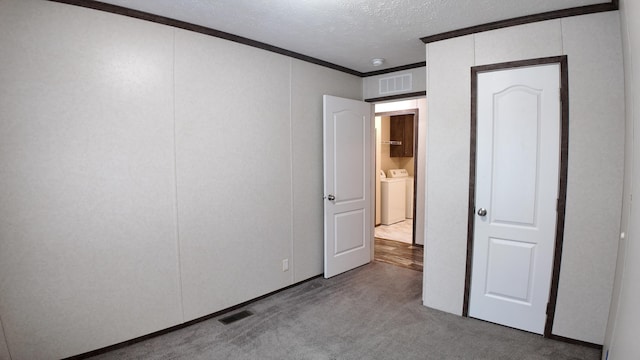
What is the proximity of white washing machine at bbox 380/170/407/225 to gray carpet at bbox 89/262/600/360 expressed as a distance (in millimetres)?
3385

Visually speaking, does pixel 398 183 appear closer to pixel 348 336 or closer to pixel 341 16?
pixel 348 336

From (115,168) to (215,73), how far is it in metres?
1.12

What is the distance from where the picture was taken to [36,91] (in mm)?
2004

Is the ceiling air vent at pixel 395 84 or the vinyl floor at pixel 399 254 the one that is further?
the vinyl floor at pixel 399 254

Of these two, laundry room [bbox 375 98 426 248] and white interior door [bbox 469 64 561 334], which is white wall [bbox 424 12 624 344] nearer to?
white interior door [bbox 469 64 561 334]

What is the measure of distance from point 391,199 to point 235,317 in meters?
4.47

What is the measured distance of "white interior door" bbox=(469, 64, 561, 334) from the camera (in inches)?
97.7

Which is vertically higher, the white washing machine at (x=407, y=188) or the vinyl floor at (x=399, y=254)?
the white washing machine at (x=407, y=188)

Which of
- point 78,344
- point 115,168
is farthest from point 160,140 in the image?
point 78,344

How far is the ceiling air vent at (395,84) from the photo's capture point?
3839 millimetres

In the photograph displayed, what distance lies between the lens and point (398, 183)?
679cm

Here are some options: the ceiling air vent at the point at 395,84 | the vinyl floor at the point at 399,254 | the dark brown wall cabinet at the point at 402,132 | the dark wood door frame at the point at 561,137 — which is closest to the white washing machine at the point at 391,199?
the dark brown wall cabinet at the point at 402,132

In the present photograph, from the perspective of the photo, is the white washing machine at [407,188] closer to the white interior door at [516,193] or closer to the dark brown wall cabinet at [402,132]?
the dark brown wall cabinet at [402,132]

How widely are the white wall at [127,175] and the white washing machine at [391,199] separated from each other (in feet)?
11.8
